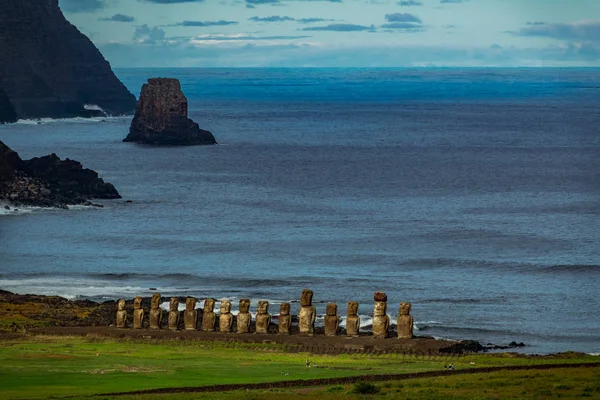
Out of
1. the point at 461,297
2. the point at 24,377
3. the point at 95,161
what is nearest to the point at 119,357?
the point at 24,377

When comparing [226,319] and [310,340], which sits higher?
[226,319]

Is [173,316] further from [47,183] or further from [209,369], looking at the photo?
[47,183]

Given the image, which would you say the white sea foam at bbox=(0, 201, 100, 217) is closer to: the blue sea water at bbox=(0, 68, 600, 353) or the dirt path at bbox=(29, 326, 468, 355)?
the blue sea water at bbox=(0, 68, 600, 353)

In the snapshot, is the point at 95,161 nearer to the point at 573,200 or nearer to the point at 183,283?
the point at 573,200

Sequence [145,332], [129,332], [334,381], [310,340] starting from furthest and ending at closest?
[129,332]
[145,332]
[310,340]
[334,381]

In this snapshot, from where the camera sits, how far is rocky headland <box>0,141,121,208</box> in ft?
426

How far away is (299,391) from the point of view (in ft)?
Answer: 135

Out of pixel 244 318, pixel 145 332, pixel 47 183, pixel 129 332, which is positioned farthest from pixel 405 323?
pixel 47 183

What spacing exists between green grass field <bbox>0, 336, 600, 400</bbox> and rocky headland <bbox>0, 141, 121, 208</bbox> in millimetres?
75212

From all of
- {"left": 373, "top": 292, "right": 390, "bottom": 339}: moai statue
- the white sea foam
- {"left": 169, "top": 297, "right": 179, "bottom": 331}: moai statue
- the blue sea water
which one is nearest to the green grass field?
{"left": 169, "top": 297, "right": 179, "bottom": 331}: moai statue

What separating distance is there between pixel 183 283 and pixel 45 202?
45152mm

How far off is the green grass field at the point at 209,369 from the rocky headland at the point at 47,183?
75.2 metres

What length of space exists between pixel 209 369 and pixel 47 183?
91283mm

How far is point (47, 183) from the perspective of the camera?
13538 cm
